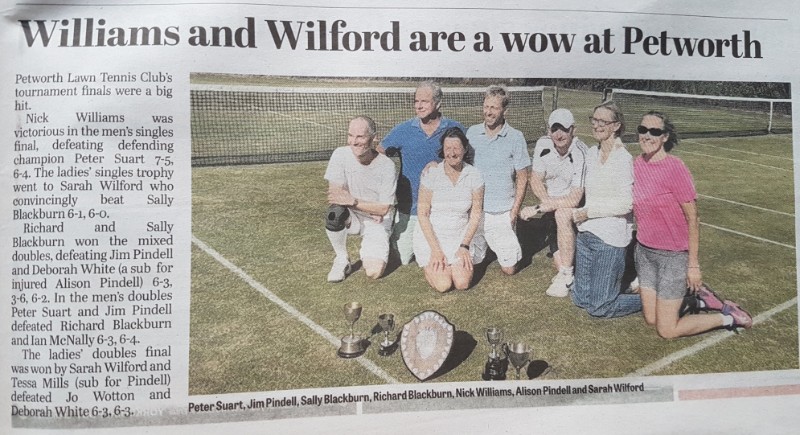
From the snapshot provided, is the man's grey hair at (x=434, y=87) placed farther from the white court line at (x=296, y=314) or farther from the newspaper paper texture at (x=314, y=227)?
the white court line at (x=296, y=314)

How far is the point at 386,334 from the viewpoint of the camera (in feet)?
2.67

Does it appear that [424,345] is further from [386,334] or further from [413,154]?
[413,154]

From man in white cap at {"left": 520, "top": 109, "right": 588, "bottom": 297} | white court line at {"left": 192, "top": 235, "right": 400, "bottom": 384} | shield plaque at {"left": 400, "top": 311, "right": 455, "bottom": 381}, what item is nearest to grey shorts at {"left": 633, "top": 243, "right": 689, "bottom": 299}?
man in white cap at {"left": 520, "top": 109, "right": 588, "bottom": 297}

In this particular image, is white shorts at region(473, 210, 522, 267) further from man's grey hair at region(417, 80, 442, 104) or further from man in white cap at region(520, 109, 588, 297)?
man's grey hair at region(417, 80, 442, 104)

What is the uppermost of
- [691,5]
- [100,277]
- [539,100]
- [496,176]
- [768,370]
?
[691,5]

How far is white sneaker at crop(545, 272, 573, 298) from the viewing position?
0.85m

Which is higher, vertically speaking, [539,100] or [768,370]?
[539,100]

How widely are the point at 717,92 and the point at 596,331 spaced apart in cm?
46

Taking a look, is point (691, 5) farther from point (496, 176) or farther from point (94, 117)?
point (94, 117)

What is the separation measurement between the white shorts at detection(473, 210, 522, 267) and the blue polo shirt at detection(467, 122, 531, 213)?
15 millimetres

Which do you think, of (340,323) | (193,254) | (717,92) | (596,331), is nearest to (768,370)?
(596,331)

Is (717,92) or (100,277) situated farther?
(717,92)

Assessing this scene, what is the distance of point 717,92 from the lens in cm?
89

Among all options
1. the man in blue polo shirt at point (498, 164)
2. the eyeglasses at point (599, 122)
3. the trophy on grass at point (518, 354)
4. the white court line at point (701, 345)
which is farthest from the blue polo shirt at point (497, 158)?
the white court line at point (701, 345)
